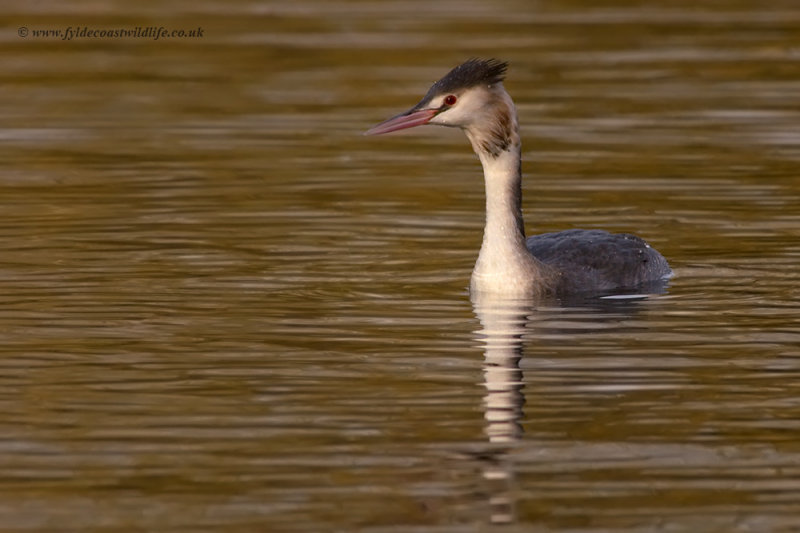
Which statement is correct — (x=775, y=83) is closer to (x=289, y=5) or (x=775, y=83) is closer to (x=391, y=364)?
(x=289, y=5)

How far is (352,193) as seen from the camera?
697 inches

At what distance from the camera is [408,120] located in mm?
13625

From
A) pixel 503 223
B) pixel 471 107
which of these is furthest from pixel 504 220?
pixel 471 107

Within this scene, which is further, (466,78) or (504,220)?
(504,220)

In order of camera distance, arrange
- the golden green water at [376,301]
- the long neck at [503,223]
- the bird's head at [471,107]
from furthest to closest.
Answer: the long neck at [503,223] → the bird's head at [471,107] → the golden green water at [376,301]

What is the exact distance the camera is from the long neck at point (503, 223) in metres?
13.9

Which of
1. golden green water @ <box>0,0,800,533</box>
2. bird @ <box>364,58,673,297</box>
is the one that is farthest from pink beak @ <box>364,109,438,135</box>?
golden green water @ <box>0,0,800,533</box>

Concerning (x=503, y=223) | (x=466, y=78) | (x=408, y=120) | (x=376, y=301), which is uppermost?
(x=466, y=78)

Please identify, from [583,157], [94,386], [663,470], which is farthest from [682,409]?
[583,157]

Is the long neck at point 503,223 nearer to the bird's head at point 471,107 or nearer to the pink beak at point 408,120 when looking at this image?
the bird's head at point 471,107

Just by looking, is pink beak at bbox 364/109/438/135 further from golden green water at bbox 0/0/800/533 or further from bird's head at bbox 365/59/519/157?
golden green water at bbox 0/0/800/533

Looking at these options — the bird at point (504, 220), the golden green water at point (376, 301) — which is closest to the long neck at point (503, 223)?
the bird at point (504, 220)

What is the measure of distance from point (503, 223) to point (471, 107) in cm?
81

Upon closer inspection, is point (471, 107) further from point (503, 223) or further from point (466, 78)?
point (503, 223)
